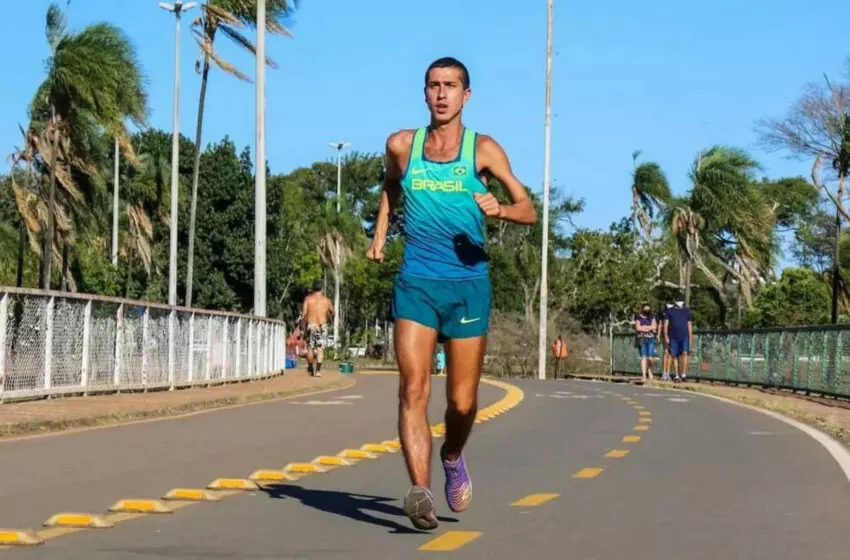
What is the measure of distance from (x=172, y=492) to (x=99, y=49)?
2408cm

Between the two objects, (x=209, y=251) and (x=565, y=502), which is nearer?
(x=565, y=502)

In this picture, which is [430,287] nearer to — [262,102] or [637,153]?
[262,102]

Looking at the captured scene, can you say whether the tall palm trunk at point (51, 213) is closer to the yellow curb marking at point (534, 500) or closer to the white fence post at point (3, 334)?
the white fence post at point (3, 334)

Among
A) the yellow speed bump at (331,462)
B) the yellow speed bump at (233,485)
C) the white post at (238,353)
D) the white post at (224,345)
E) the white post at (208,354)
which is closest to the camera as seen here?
the yellow speed bump at (233,485)

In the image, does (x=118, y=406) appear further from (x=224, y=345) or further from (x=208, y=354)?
(x=224, y=345)

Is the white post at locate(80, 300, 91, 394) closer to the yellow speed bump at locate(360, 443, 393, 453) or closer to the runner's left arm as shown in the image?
the yellow speed bump at locate(360, 443, 393, 453)

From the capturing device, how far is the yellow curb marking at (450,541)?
7.30m

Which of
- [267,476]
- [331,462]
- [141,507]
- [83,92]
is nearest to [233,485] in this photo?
[267,476]

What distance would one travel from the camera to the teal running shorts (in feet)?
25.5

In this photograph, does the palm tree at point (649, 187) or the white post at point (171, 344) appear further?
the palm tree at point (649, 187)

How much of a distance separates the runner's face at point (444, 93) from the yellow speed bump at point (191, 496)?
275 cm

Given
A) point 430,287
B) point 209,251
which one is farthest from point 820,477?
point 209,251

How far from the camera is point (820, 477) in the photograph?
11078mm

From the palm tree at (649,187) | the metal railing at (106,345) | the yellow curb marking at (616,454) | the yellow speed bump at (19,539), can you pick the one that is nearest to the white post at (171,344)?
the metal railing at (106,345)
